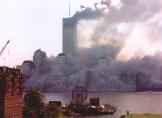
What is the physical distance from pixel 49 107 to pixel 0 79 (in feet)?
137

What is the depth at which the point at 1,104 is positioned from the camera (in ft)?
214

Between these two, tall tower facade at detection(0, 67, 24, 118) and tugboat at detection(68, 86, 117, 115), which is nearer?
tall tower facade at detection(0, 67, 24, 118)

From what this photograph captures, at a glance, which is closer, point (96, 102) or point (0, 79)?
point (0, 79)

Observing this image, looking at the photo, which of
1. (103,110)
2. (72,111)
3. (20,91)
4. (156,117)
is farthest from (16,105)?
(103,110)

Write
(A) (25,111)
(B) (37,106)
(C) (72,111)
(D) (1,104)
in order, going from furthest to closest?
(C) (72,111), (B) (37,106), (A) (25,111), (D) (1,104)

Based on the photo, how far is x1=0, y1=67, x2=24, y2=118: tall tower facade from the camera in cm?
6525

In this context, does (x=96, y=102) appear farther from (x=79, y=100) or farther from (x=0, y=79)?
(x=0, y=79)

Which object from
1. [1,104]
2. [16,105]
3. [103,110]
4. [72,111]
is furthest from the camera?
[103,110]

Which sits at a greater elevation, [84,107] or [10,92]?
[10,92]

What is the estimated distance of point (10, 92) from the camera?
6744 cm

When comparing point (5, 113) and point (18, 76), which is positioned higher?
point (18, 76)

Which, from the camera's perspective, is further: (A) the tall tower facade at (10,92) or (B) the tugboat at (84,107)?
(B) the tugboat at (84,107)

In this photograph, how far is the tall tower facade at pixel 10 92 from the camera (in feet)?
214

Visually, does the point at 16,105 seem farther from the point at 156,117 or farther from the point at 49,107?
the point at 156,117
